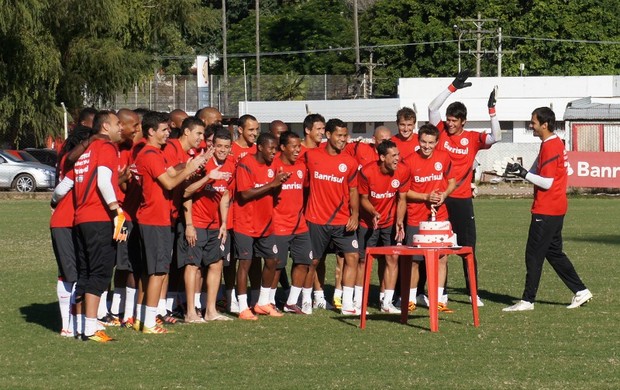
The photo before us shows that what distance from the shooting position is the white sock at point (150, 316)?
39.5 feet

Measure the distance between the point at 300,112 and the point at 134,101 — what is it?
45.6 ft

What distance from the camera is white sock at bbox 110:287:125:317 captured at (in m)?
13.4

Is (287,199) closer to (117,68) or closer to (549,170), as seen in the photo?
(549,170)

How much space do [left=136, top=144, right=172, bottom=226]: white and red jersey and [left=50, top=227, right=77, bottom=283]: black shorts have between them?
71cm

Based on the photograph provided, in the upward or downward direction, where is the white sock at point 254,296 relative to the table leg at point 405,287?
downward

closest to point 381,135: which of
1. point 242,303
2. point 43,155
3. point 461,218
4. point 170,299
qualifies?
point 461,218

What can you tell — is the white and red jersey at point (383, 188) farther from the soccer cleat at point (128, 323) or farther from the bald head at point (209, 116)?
the soccer cleat at point (128, 323)

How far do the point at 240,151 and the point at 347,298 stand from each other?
205 cm

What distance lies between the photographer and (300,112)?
62.7 meters

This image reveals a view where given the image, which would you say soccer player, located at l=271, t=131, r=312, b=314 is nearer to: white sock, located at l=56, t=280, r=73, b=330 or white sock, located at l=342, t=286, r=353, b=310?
white sock, located at l=342, t=286, r=353, b=310

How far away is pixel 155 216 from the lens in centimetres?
1206

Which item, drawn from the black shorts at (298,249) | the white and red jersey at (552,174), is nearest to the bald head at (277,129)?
the black shorts at (298,249)

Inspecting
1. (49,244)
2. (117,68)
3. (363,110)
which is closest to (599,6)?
(363,110)

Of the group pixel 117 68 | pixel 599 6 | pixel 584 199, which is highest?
pixel 599 6
